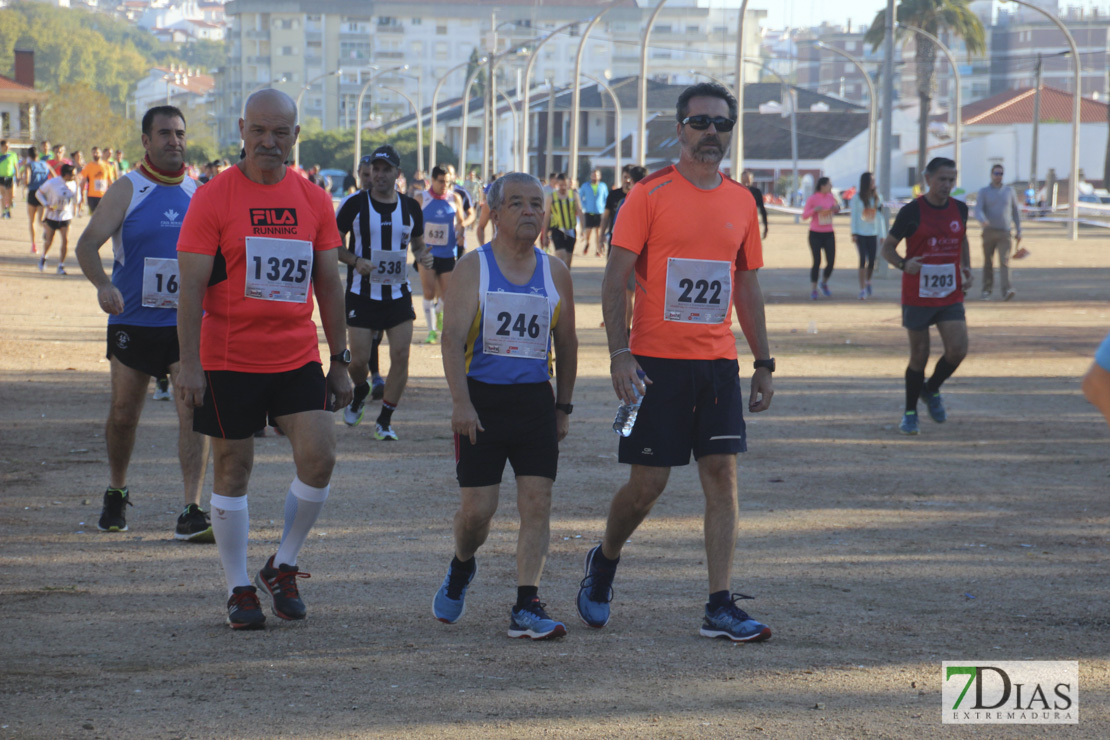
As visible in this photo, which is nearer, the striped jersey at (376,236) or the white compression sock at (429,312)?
the striped jersey at (376,236)

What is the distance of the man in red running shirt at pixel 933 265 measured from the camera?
10281 mm

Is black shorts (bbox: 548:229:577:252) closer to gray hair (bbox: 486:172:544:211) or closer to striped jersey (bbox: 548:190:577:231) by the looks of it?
striped jersey (bbox: 548:190:577:231)

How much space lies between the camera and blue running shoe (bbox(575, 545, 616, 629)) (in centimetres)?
552

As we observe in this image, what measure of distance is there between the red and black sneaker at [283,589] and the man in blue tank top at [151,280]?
1439 mm

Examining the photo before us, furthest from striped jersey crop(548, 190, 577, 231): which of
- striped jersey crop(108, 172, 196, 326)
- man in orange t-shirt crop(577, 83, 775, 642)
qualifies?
man in orange t-shirt crop(577, 83, 775, 642)

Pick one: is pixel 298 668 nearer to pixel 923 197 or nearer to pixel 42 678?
pixel 42 678

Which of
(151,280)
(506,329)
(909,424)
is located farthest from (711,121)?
(909,424)

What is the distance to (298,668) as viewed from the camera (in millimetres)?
4977

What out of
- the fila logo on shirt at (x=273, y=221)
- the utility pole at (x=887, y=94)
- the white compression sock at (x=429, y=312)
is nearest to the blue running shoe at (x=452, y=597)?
the fila logo on shirt at (x=273, y=221)

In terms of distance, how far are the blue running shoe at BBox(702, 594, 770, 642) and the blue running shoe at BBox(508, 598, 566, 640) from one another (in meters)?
0.58

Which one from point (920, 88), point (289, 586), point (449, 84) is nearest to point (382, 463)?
point (289, 586)

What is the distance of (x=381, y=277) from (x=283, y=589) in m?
4.68

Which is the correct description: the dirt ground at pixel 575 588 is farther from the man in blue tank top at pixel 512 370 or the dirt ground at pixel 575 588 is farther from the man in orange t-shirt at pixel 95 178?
the man in orange t-shirt at pixel 95 178

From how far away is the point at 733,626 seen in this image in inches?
208
